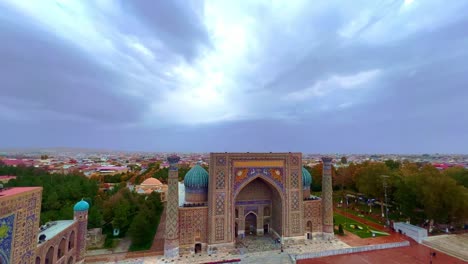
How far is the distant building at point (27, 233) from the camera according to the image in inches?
274

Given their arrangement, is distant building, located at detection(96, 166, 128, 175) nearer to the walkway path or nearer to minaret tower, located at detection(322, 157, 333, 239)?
the walkway path

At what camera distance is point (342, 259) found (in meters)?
13.1

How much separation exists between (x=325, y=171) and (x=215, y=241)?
29.2ft

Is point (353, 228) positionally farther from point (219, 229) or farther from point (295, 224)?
point (219, 229)

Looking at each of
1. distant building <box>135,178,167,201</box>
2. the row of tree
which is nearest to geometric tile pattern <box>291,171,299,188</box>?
the row of tree

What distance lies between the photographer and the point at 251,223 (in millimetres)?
16703

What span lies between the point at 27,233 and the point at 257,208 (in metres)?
12.5

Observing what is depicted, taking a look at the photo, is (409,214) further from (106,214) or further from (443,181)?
(106,214)

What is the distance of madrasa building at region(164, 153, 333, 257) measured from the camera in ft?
45.0

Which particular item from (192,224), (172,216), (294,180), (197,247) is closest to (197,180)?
(192,224)

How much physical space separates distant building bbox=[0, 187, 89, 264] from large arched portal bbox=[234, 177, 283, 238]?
31.5ft

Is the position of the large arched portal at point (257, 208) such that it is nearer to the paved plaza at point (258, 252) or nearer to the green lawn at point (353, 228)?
the paved plaza at point (258, 252)

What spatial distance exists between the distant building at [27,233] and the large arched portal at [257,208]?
9.59 metres

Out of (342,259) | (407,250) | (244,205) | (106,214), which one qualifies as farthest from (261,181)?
(106,214)
